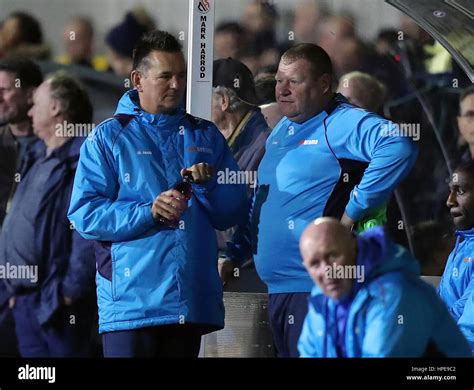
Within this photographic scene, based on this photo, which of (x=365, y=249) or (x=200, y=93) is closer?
(x=365, y=249)

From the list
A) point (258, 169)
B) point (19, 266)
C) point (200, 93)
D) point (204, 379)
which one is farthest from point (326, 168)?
point (19, 266)

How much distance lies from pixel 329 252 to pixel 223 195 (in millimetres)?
641

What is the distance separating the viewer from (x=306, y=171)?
6.06 m

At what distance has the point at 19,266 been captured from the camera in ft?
19.8

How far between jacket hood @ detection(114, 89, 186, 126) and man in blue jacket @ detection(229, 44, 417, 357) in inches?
19.3

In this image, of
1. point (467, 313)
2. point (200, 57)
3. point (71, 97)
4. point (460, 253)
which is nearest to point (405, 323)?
point (467, 313)

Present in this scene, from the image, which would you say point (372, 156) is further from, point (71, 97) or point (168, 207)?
point (71, 97)

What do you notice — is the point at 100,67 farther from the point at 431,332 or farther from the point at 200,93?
the point at 431,332

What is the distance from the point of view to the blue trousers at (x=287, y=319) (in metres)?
6.05

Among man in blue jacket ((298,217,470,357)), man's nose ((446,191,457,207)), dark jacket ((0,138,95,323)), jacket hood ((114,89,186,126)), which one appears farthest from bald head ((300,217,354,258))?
dark jacket ((0,138,95,323))

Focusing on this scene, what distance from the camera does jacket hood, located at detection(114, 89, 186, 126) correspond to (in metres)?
6.01

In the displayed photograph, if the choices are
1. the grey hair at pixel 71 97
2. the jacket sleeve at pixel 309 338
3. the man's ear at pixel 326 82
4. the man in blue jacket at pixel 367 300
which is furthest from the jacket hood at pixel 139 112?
the jacket sleeve at pixel 309 338

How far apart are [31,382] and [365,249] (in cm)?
177

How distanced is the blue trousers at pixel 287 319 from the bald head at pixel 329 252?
0.27 metres
